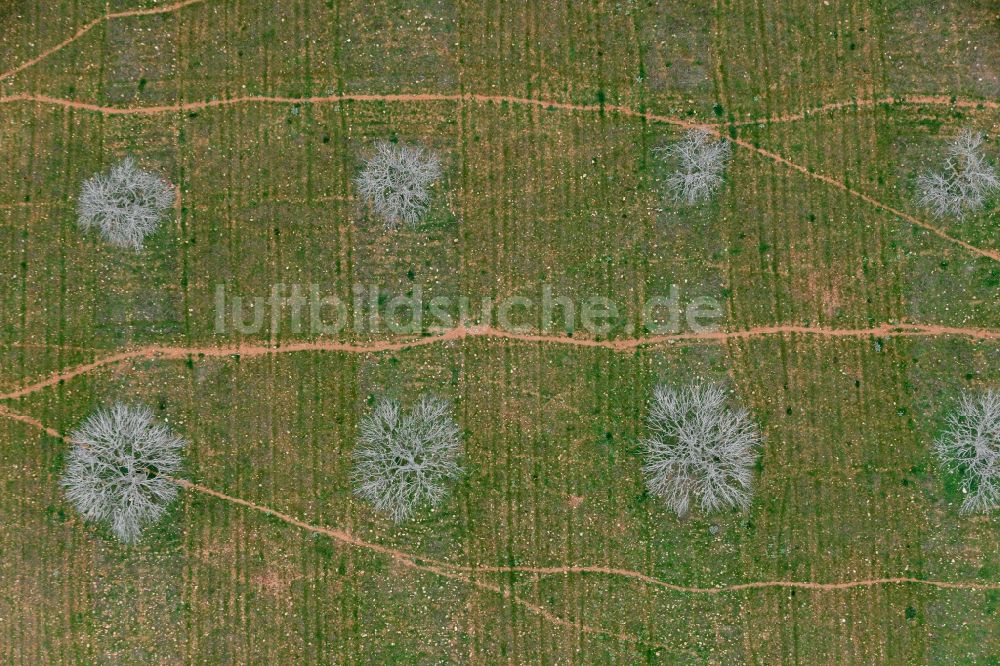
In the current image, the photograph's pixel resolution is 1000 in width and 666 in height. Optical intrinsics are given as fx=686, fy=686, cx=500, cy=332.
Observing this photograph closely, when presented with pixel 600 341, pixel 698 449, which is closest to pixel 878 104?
pixel 600 341

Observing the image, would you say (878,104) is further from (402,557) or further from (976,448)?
(402,557)

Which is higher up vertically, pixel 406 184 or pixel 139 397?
pixel 406 184

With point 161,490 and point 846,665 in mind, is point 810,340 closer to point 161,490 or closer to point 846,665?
point 846,665

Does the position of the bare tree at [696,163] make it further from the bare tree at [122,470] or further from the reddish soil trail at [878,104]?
the bare tree at [122,470]

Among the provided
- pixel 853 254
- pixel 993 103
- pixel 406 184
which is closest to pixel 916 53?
pixel 993 103

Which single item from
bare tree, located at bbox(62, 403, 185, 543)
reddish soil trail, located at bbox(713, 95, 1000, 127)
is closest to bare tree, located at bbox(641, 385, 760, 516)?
reddish soil trail, located at bbox(713, 95, 1000, 127)

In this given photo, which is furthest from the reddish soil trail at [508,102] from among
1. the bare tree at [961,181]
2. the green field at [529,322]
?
the bare tree at [961,181]

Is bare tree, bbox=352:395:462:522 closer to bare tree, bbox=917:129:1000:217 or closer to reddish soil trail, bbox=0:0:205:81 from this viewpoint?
reddish soil trail, bbox=0:0:205:81
